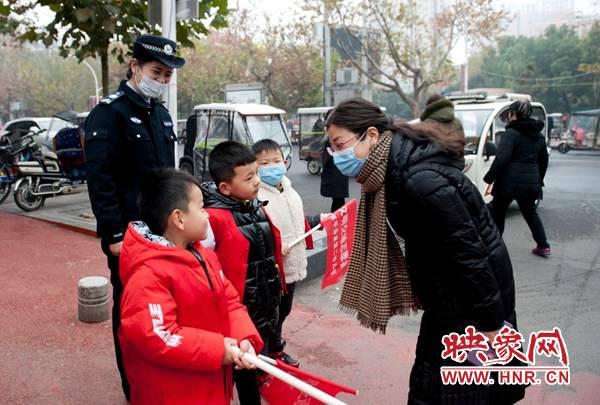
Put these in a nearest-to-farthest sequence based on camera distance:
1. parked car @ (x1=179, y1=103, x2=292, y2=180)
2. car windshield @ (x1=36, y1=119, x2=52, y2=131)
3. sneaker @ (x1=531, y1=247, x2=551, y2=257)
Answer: sneaker @ (x1=531, y1=247, x2=551, y2=257) → parked car @ (x1=179, y1=103, x2=292, y2=180) → car windshield @ (x1=36, y1=119, x2=52, y2=131)

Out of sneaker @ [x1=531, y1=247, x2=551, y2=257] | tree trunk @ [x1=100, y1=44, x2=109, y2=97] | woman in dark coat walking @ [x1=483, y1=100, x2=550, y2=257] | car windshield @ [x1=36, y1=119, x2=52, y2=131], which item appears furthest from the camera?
car windshield @ [x1=36, y1=119, x2=52, y2=131]

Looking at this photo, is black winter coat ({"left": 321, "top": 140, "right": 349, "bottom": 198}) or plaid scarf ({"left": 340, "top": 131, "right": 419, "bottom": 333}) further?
Result: black winter coat ({"left": 321, "top": 140, "right": 349, "bottom": 198})

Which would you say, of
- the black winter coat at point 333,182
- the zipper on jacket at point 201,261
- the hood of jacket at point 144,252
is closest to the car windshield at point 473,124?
the black winter coat at point 333,182

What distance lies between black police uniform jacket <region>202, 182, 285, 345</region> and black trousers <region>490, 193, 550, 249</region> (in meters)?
3.95

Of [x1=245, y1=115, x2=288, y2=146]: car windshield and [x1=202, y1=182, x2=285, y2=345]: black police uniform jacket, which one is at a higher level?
[x1=245, y1=115, x2=288, y2=146]: car windshield

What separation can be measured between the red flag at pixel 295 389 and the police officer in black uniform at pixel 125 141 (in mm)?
871

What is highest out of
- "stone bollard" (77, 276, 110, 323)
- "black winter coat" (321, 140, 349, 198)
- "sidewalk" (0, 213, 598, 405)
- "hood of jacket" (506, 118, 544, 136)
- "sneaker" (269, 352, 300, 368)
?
"hood of jacket" (506, 118, 544, 136)

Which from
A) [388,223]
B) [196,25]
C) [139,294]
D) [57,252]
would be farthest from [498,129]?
[139,294]

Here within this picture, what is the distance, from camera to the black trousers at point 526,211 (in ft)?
20.0

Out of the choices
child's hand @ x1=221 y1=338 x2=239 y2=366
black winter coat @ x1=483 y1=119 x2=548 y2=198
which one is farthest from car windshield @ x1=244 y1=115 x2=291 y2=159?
child's hand @ x1=221 y1=338 x2=239 y2=366

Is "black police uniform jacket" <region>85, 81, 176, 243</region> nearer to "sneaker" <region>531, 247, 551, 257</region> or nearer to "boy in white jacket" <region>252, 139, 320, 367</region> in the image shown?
"boy in white jacket" <region>252, 139, 320, 367</region>

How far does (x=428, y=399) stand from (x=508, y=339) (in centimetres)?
37

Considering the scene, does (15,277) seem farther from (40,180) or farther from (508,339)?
(508,339)

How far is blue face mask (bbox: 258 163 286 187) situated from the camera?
311 centimetres
